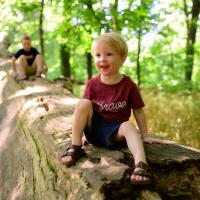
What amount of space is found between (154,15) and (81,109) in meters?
6.76

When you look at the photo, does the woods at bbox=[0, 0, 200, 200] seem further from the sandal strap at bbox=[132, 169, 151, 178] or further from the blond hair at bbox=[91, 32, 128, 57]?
the blond hair at bbox=[91, 32, 128, 57]

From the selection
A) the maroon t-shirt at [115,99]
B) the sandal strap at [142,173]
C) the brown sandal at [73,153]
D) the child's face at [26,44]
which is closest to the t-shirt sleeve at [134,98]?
the maroon t-shirt at [115,99]

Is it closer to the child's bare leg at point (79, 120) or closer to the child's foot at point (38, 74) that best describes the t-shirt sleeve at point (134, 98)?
the child's bare leg at point (79, 120)

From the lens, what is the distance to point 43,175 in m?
3.56

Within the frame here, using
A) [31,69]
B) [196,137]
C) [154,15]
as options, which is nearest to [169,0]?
[154,15]

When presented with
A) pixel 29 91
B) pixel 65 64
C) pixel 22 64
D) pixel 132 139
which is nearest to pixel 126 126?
pixel 132 139

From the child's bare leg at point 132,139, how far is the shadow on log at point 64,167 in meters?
0.10

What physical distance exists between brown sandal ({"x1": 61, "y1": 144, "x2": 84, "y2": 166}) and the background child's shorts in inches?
9.4

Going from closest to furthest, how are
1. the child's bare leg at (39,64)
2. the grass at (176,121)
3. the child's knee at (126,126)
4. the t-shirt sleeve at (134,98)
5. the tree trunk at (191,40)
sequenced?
the child's knee at (126,126)
the t-shirt sleeve at (134,98)
the grass at (176,121)
the child's bare leg at (39,64)
the tree trunk at (191,40)

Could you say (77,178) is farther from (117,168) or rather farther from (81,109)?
(81,109)

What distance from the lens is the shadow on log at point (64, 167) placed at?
2793 millimetres

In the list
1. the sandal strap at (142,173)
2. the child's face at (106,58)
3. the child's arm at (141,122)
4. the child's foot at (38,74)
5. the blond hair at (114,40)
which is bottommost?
the sandal strap at (142,173)

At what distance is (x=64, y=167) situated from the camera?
10.7 ft

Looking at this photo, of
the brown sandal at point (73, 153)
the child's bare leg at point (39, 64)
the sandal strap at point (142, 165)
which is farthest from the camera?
the child's bare leg at point (39, 64)
